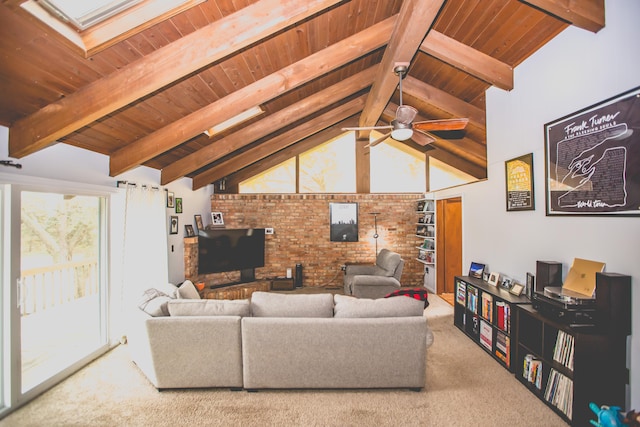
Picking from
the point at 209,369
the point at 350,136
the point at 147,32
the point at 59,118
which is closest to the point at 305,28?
the point at 147,32

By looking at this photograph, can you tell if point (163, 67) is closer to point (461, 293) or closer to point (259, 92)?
point (259, 92)

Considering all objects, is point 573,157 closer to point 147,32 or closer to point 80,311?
point 147,32

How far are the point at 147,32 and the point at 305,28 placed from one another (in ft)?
4.59

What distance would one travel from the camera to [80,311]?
4645mm

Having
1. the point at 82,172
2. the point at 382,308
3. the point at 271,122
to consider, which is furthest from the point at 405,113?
the point at 82,172

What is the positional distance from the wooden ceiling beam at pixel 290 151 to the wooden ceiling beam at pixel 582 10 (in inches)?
179

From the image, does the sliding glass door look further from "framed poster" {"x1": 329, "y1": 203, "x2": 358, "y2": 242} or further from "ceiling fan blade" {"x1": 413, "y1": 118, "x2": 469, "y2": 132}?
"framed poster" {"x1": 329, "y1": 203, "x2": 358, "y2": 242}

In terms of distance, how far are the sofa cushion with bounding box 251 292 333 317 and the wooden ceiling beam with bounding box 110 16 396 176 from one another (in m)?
2.08

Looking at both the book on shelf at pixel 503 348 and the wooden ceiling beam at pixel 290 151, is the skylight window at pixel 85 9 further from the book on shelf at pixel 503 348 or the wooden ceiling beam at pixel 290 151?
the wooden ceiling beam at pixel 290 151

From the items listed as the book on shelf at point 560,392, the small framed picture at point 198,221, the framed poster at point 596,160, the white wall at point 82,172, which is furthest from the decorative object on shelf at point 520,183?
the small framed picture at point 198,221

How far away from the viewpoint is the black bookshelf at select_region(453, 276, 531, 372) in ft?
10.3

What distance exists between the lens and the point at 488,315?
11.7 ft

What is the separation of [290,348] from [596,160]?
9.75ft

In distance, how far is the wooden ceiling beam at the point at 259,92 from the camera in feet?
10.7
